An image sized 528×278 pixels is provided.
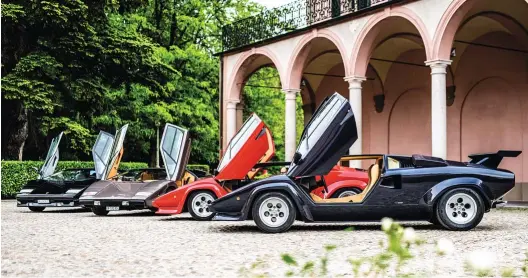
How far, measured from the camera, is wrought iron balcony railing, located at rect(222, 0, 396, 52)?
813 inches

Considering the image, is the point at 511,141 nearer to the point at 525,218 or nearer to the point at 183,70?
the point at 525,218

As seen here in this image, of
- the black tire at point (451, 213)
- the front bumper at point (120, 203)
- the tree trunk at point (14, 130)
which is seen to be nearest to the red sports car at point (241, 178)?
the front bumper at point (120, 203)

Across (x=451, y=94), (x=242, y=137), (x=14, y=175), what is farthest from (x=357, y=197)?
(x=14, y=175)

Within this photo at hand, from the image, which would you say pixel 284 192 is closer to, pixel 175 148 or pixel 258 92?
pixel 175 148

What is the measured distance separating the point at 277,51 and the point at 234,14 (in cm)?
1735

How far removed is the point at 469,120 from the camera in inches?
867

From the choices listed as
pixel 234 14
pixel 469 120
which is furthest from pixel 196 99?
pixel 469 120

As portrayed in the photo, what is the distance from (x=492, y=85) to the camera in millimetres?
21188

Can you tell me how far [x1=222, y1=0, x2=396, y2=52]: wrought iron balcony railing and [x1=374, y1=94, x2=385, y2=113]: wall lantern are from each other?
513 centimetres

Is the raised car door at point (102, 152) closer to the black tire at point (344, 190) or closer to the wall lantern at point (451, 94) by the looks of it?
the black tire at point (344, 190)

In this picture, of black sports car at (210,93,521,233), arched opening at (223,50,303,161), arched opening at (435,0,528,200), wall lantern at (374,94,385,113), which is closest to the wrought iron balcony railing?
arched opening at (223,50,303,161)

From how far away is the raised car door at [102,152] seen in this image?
16891mm

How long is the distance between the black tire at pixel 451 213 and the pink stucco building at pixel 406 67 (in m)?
6.88

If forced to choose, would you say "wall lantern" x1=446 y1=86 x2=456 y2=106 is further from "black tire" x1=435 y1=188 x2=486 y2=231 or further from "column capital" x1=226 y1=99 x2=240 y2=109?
"black tire" x1=435 y1=188 x2=486 y2=231
